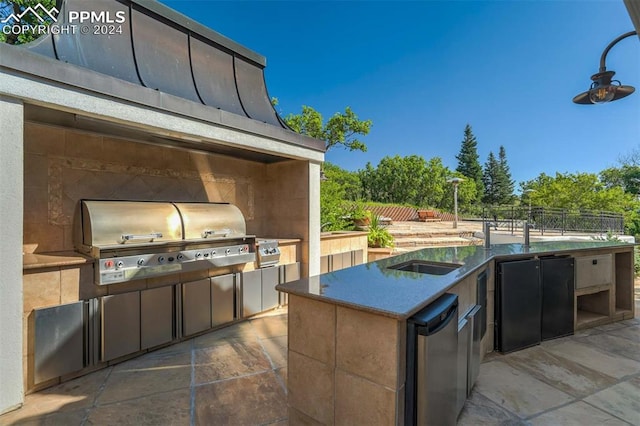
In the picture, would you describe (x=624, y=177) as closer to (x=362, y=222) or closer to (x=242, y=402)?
(x=362, y=222)

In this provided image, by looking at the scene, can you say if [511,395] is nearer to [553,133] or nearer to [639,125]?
[639,125]

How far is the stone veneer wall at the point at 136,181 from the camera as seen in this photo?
2.84m

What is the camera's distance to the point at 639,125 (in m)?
2.04

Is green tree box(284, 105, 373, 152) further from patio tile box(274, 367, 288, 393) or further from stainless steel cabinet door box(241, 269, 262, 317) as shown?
patio tile box(274, 367, 288, 393)

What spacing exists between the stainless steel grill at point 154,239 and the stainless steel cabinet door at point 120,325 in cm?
24

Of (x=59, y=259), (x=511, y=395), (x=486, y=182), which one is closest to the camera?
(x=511, y=395)

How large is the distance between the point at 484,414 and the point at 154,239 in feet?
10.8

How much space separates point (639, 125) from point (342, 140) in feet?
44.7

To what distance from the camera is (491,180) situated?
38.9m

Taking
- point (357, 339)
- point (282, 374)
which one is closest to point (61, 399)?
point (282, 374)

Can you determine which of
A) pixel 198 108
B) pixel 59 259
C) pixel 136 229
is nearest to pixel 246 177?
pixel 198 108

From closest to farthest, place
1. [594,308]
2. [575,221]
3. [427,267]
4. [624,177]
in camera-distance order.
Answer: [427,267] → [594,308] → [575,221] → [624,177]

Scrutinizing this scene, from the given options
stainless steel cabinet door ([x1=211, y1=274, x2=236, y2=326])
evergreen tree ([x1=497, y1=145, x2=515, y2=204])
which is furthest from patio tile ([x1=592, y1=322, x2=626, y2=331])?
evergreen tree ([x1=497, y1=145, x2=515, y2=204])

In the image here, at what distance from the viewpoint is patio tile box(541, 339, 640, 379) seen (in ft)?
8.57
